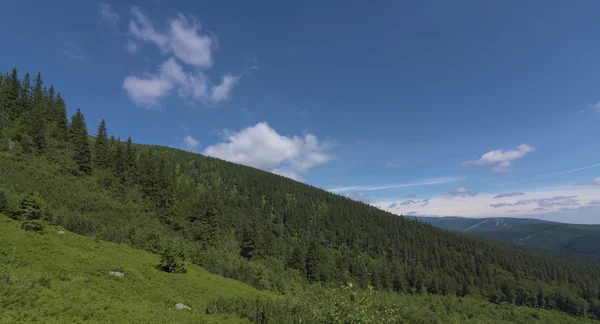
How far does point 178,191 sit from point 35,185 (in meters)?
55.4

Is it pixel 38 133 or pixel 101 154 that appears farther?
pixel 101 154

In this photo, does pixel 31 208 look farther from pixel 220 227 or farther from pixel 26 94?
pixel 26 94

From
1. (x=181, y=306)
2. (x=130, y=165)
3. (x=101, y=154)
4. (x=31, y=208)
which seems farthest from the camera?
(x=130, y=165)

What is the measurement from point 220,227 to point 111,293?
82432 millimetres

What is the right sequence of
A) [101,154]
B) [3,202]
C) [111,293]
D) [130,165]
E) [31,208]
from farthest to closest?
[130,165]
[101,154]
[3,202]
[31,208]
[111,293]

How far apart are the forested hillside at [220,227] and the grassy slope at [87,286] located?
3.91 metres

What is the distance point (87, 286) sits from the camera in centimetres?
1980

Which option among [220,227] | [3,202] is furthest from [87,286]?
[220,227]

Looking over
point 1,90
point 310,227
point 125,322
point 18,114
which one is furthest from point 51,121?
point 310,227

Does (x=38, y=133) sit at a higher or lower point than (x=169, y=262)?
higher

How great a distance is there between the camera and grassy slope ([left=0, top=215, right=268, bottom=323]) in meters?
13.7

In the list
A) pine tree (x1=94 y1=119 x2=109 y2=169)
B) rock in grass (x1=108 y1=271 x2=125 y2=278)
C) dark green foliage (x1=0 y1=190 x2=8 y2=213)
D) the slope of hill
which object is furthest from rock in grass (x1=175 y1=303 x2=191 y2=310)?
pine tree (x1=94 y1=119 x2=109 y2=169)

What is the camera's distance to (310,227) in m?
171

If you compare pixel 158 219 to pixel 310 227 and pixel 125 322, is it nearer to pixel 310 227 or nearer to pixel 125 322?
pixel 125 322
